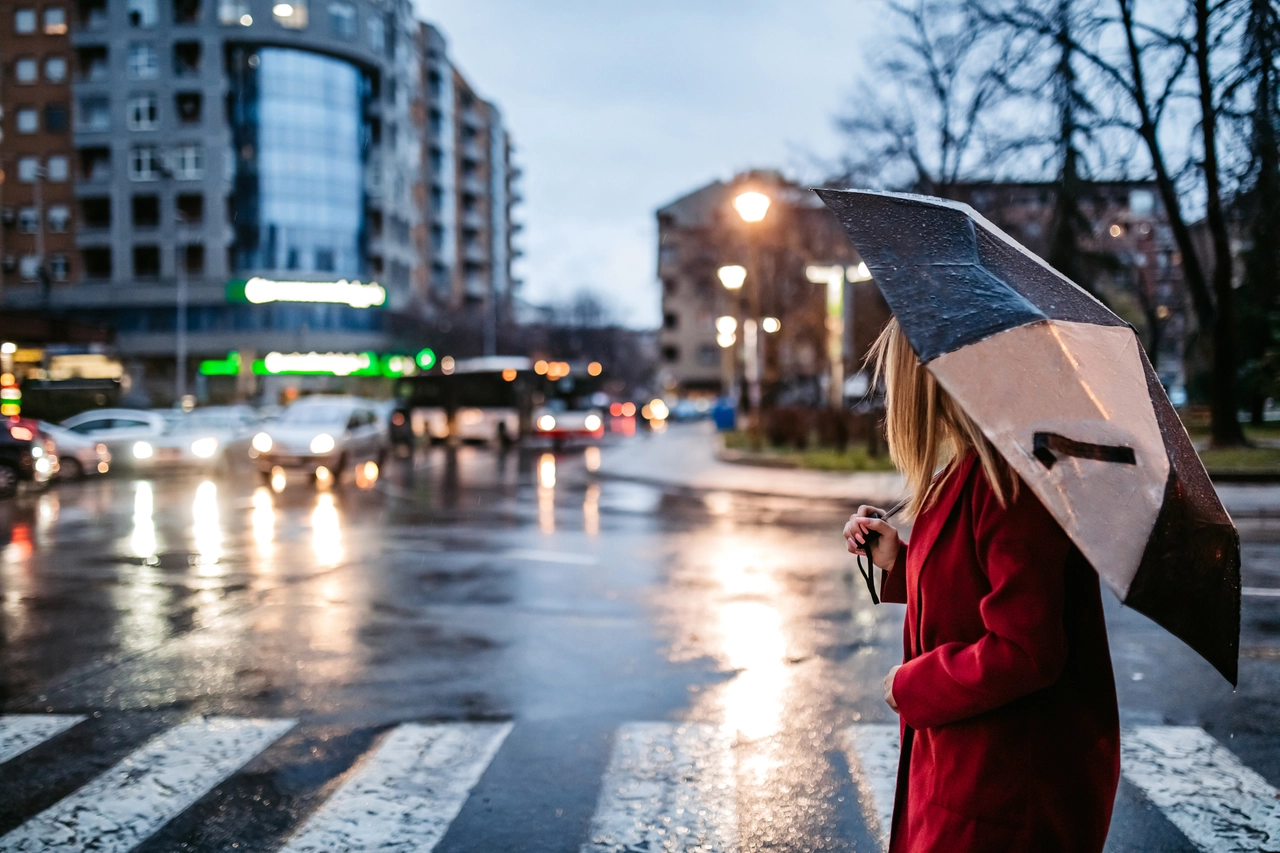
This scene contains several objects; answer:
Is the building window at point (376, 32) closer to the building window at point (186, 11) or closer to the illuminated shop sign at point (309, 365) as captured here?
the building window at point (186, 11)

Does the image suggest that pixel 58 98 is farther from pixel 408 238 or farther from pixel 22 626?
Result: pixel 22 626

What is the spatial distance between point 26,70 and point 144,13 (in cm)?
871

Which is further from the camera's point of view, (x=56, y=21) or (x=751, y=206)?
(x=56, y=21)

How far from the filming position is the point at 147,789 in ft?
15.0

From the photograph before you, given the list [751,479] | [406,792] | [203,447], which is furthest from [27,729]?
[203,447]

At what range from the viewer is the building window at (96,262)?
67812 millimetres

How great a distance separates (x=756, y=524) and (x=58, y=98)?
6759 cm

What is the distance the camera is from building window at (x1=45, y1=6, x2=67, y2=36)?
66.6m

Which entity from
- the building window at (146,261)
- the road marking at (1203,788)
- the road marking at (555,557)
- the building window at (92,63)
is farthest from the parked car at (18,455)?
the building window at (92,63)

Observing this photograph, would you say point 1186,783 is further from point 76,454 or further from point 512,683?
point 76,454

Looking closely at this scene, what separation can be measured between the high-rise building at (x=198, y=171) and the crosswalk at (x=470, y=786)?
Answer: 64.3 m

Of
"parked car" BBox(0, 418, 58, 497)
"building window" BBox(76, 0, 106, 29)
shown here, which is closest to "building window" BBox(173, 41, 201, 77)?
"building window" BBox(76, 0, 106, 29)

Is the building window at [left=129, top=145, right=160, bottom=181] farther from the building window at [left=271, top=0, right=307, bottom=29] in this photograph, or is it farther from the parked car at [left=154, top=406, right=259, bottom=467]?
the parked car at [left=154, top=406, right=259, bottom=467]

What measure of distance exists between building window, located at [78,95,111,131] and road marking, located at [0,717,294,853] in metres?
70.2
